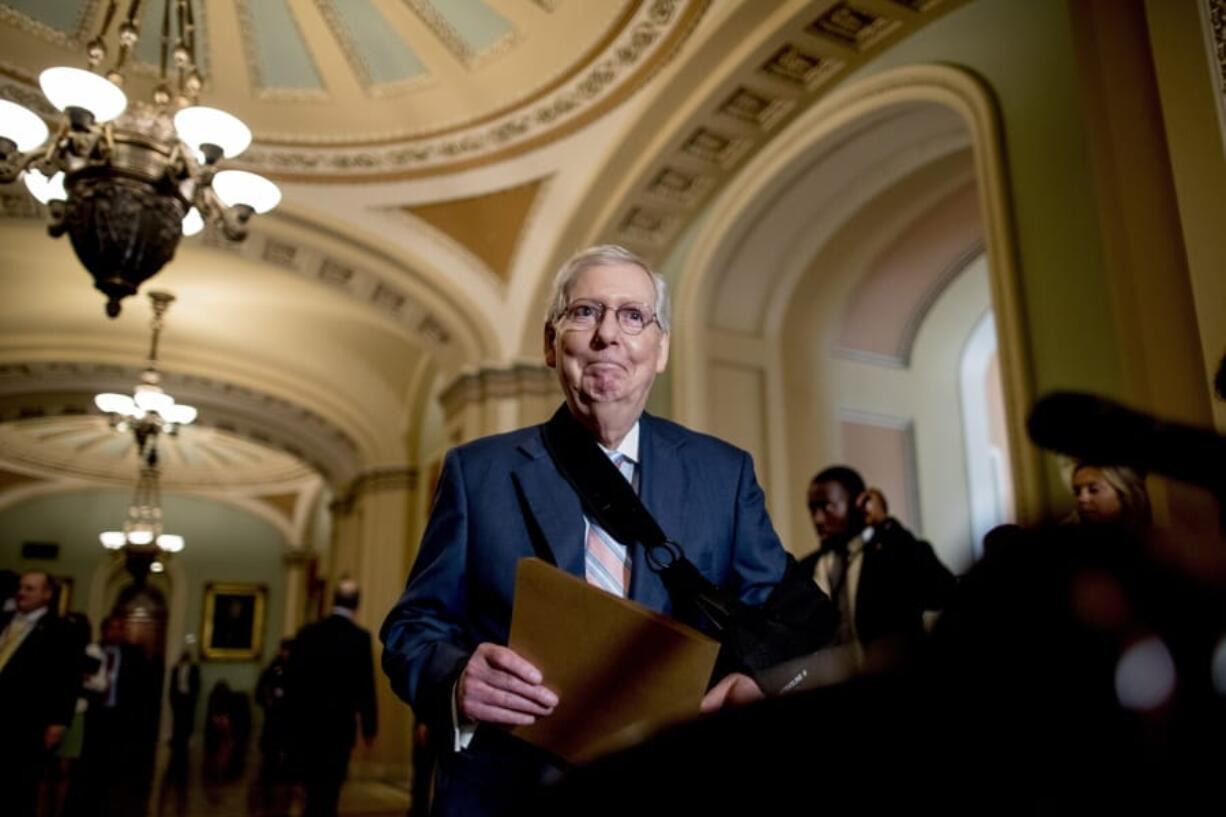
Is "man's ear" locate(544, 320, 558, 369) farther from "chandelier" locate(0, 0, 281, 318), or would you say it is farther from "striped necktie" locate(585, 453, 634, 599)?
"chandelier" locate(0, 0, 281, 318)

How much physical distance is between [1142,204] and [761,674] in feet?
7.19

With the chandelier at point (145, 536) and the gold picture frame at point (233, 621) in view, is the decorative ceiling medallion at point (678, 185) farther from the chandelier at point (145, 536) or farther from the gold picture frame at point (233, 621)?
the gold picture frame at point (233, 621)

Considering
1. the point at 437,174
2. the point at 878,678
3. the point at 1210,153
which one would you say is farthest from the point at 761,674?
the point at 437,174

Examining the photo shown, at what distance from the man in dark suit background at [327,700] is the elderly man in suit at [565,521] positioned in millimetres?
4011

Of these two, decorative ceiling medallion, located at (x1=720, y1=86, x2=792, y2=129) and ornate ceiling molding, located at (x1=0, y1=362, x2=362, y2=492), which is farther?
ornate ceiling molding, located at (x1=0, y1=362, x2=362, y2=492)

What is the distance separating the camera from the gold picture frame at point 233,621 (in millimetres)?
17812

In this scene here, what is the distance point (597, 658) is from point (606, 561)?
0.26 metres

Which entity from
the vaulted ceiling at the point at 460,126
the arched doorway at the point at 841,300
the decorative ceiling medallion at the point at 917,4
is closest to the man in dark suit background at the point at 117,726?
the vaulted ceiling at the point at 460,126

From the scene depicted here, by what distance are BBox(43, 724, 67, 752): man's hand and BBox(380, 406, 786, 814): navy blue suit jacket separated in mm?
4005

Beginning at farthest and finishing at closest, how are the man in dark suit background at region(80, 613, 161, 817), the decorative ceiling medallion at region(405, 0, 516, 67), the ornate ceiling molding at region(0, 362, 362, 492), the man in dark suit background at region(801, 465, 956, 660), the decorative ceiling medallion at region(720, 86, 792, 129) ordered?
1. the ornate ceiling molding at region(0, 362, 362, 492)
2. the man in dark suit background at region(80, 613, 161, 817)
3. the decorative ceiling medallion at region(405, 0, 516, 67)
4. the decorative ceiling medallion at region(720, 86, 792, 129)
5. the man in dark suit background at region(801, 465, 956, 660)

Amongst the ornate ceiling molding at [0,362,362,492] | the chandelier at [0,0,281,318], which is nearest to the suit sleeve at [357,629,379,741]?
the chandelier at [0,0,281,318]

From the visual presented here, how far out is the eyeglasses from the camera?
1258 millimetres

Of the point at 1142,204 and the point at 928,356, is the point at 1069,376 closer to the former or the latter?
the point at 1142,204

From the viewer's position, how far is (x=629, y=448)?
1.28 metres
